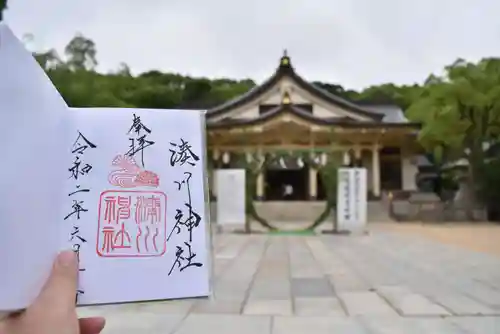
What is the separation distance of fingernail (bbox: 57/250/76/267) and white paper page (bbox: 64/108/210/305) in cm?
4

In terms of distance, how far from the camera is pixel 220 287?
19.4 feet

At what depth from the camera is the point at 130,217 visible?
0.98 metres

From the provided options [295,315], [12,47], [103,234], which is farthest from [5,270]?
[295,315]

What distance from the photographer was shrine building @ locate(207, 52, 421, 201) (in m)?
21.2

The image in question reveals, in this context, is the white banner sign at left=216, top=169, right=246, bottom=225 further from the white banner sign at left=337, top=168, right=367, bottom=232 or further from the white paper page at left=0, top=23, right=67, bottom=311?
the white paper page at left=0, top=23, right=67, bottom=311

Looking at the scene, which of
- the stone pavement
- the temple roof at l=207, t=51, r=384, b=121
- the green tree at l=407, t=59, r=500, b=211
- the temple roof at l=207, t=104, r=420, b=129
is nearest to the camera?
the stone pavement

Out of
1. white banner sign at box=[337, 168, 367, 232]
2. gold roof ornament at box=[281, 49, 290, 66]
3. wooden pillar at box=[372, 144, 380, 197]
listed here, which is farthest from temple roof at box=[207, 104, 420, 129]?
Answer: white banner sign at box=[337, 168, 367, 232]

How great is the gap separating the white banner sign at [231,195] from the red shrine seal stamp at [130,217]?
13154 mm

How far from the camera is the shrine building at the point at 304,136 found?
21.2 metres

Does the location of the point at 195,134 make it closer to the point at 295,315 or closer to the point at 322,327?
the point at 322,327

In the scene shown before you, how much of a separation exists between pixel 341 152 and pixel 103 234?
71.5 feet

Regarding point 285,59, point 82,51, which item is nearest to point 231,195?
point 285,59

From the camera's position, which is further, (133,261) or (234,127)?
(234,127)

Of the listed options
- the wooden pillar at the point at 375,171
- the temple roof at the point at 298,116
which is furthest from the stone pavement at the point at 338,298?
the wooden pillar at the point at 375,171
